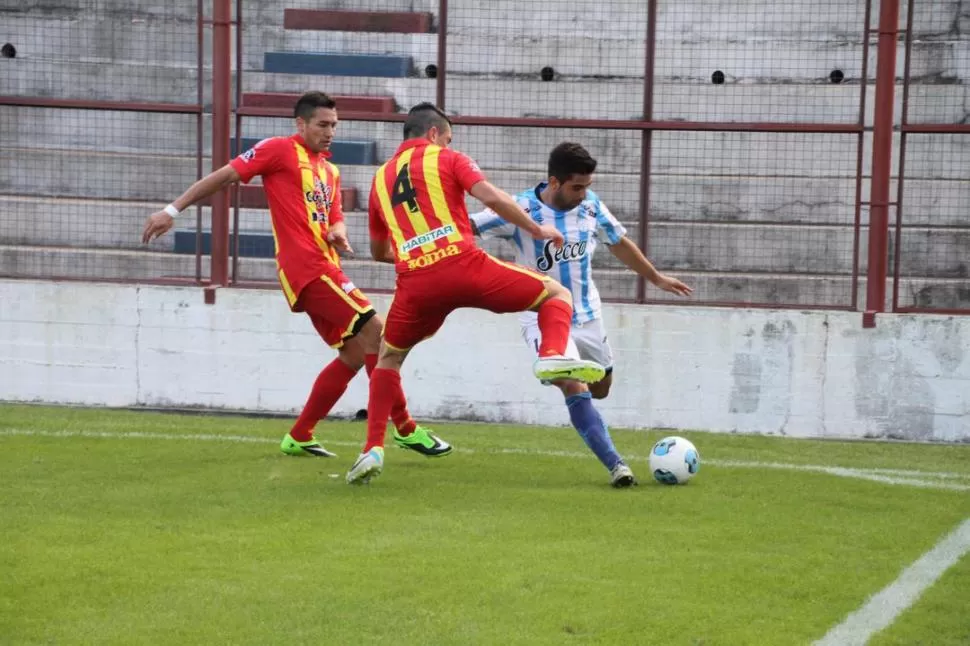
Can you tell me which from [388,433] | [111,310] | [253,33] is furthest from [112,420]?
[253,33]

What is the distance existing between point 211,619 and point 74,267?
8.25 metres

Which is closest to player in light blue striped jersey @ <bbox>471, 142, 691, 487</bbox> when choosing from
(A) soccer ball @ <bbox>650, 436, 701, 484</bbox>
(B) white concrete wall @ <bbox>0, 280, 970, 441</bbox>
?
(A) soccer ball @ <bbox>650, 436, 701, 484</bbox>

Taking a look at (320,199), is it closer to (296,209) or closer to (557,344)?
(296,209)

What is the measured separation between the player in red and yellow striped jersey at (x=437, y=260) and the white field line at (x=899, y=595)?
1.69m

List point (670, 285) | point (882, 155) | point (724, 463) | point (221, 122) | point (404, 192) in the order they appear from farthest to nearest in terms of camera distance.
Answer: point (221, 122), point (882, 155), point (724, 463), point (670, 285), point (404, 192)

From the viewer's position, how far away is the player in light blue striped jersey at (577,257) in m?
7.24

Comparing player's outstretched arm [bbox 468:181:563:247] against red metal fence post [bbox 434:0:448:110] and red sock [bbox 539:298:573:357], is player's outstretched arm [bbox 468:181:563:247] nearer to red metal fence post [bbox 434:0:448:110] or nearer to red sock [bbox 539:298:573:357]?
red sock [bbox 539:298:573:357]

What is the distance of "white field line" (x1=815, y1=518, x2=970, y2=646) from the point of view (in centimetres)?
457

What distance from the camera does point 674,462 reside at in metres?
A: 7.32

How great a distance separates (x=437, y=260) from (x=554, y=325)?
0.66 meters

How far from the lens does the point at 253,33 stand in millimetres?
15922

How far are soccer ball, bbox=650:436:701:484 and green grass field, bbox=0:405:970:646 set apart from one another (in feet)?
0.42

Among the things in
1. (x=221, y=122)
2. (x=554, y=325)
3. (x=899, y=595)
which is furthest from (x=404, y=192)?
(x=221, y=122)

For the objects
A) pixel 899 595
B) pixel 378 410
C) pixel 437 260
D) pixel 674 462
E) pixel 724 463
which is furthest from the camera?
pixel 724 463
